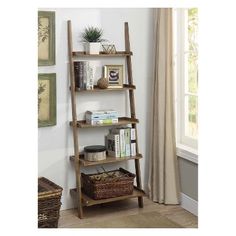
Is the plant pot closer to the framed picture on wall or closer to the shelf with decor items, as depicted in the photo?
the shelf with decor items

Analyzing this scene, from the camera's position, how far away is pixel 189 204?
3125 mm

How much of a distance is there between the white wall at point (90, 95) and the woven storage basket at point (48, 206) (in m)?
0.39

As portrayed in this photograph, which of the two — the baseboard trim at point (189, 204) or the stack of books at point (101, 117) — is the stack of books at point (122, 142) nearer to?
the stack of books at point (101, 117)

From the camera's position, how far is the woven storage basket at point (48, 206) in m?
2.70

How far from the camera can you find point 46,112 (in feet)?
9.97

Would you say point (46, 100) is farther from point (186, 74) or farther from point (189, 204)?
→ point (189, 204)

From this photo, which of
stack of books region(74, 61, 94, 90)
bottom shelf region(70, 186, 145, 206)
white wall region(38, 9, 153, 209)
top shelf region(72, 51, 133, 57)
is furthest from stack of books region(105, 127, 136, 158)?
top shelf region(72, 51, 133, 57)

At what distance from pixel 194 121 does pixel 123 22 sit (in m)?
0.92

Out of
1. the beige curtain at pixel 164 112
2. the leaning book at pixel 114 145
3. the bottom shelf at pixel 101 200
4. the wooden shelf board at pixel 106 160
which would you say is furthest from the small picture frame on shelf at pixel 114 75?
the bottom shelf at pixel 101 200

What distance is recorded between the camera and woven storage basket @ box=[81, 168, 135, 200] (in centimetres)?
300

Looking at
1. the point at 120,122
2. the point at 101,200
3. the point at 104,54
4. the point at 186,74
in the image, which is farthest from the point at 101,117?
the point at 186,74

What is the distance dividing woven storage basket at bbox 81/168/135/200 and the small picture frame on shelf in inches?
26.3
